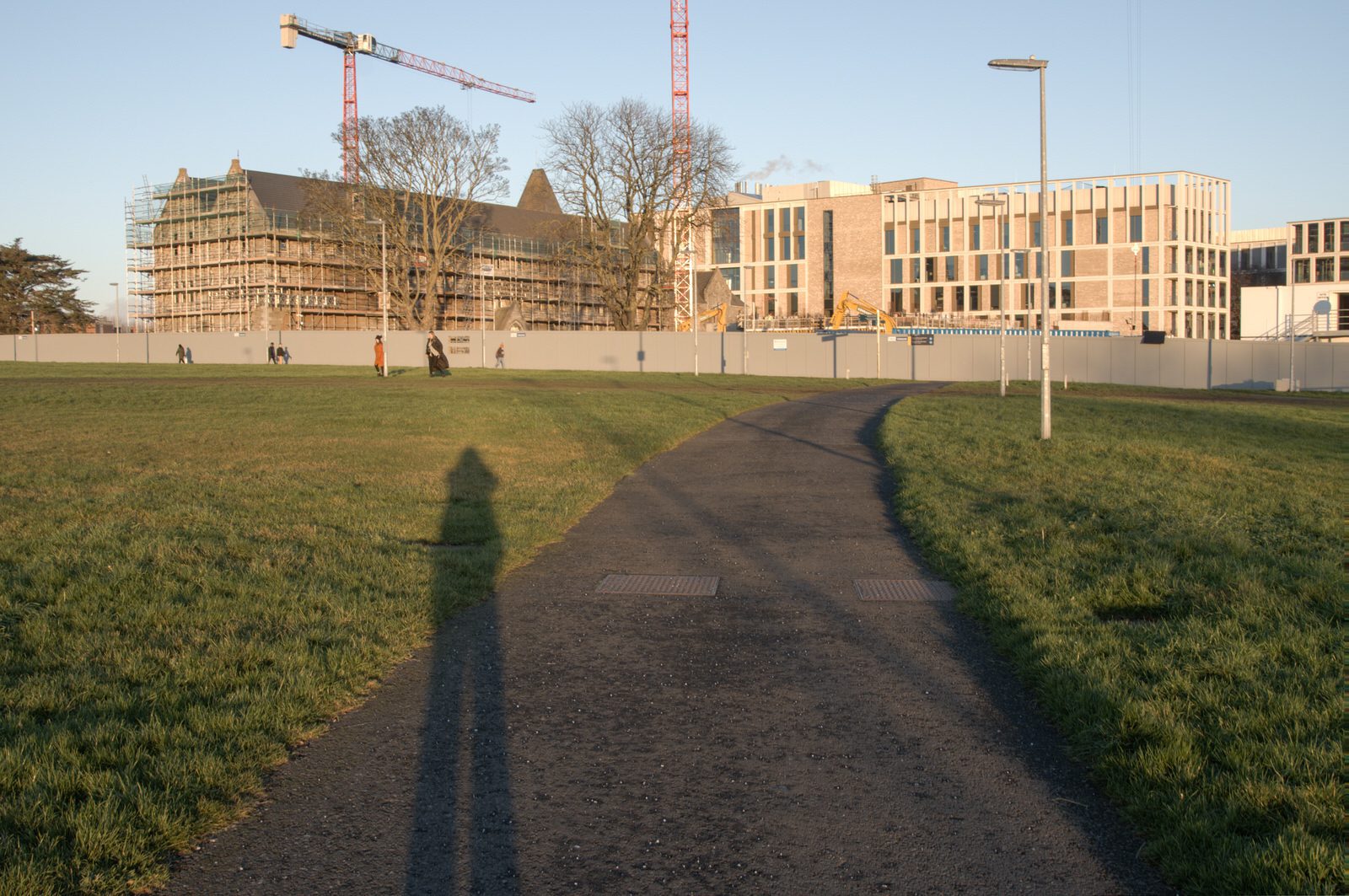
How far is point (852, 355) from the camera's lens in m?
55.6

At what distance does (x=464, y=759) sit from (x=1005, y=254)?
281 ft

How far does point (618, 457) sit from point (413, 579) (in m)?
7.98

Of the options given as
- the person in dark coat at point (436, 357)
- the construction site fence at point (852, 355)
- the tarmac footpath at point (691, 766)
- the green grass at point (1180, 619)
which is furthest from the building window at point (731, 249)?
the tarmac footpath at point (691, 766)

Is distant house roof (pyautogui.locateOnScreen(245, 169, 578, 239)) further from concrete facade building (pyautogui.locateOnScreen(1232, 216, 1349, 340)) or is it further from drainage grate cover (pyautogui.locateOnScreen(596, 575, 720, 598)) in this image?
drainage grate cover (pyautogui.locateOnScreen(596, 575, 720, 598))

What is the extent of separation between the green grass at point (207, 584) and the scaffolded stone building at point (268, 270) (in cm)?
5815

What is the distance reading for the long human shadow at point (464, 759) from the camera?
369cm

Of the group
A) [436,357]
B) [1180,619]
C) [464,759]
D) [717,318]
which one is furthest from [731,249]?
[464,759]

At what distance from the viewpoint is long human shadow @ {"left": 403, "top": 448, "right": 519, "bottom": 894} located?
369cm

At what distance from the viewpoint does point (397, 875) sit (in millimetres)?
3652

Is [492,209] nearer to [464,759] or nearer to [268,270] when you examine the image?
[268,270]

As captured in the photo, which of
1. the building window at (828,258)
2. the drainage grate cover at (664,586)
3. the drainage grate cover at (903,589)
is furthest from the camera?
the building window at (828,258)

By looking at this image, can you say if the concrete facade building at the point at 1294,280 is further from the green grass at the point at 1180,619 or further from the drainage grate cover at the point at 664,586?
the drainage grate cover at the point at 664,586

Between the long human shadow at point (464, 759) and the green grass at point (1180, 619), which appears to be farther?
the green grass at point (1180, 619)

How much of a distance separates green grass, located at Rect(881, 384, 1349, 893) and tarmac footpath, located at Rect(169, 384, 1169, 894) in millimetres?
244
